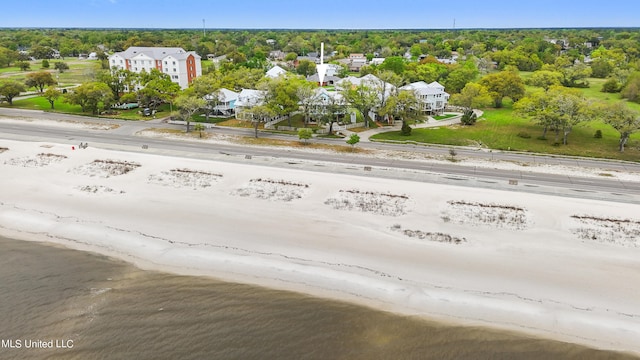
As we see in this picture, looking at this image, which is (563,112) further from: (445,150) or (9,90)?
(9,90)

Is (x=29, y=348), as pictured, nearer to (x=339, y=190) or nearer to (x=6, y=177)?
(x=339, y=190)

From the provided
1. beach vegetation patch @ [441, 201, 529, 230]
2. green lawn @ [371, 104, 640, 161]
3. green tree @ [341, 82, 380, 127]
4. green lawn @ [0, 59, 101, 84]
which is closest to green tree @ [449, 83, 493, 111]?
green lawn @ [371, 104, 640, 161]

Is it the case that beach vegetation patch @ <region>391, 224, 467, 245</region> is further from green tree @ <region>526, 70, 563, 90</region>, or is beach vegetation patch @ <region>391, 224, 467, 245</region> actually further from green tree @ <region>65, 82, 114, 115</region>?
green tree @ <region>526, 70, 563, 90</region>

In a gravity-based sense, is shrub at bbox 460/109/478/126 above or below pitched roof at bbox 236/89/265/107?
below

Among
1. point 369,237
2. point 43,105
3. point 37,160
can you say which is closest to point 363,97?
point 369,237

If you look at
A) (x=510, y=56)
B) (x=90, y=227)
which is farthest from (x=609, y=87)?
(x=90, y=227)
